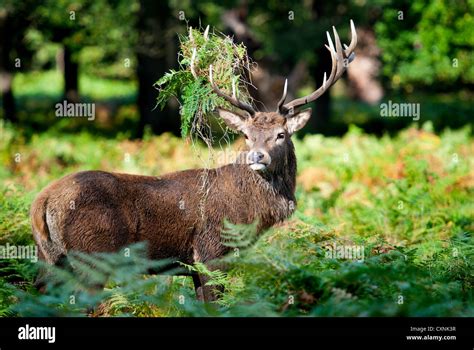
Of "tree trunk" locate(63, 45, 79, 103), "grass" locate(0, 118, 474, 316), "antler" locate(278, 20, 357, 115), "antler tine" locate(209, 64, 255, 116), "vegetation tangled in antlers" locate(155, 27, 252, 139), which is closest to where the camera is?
"grass" locate(0, 118, 474, 316)

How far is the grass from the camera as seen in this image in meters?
7.98

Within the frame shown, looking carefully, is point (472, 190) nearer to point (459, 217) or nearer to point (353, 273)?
point (459, 217)

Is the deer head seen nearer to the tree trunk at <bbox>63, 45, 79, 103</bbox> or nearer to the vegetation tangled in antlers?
the vegetation tangled in antlers

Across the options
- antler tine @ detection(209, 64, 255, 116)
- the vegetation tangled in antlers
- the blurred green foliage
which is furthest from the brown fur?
the blurred green foliage

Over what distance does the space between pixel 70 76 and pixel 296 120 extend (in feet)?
71.2

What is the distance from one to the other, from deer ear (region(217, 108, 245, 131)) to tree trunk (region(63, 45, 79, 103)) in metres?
20.7

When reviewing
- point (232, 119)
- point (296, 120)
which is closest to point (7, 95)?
point (232, 119)

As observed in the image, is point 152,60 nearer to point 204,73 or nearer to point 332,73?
point 204,73

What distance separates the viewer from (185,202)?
31.7ft

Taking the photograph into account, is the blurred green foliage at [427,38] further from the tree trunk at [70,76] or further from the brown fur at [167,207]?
the brown fur at [167,207]

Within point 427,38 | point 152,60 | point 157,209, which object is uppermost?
point 427,38

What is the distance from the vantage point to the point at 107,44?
29.5 meters

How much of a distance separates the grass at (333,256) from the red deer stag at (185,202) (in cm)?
26

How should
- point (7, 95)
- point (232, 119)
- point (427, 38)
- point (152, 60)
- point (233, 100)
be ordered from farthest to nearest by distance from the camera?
point (7, 95), point (152, 60), point (427, 38), point (232, 119), point (233, 100)
